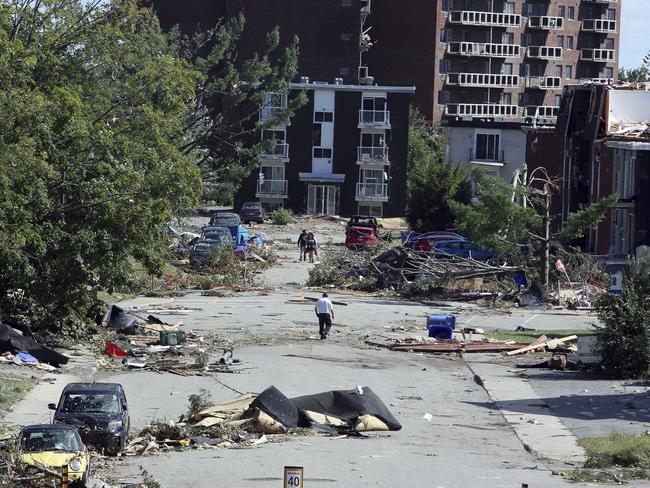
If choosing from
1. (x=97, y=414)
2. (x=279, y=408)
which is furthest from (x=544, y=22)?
(x=97, y=414)

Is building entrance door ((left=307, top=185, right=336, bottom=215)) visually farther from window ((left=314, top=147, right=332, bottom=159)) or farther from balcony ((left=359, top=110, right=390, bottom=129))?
balcony ((left=359, top=110, right=390, bottom=129))

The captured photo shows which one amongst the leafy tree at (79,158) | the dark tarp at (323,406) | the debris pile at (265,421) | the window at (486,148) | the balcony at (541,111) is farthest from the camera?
the balcony at (541,111)

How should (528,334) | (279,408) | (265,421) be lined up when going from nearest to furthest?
(265,421)
(279,408)
(528,334)

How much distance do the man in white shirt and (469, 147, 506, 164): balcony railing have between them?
48.7 meters

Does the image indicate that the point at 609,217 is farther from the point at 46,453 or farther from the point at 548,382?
the point at 46,453

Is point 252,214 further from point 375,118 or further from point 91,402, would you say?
point 91,402

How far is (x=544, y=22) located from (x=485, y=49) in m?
7.35

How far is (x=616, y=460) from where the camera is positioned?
795 inches

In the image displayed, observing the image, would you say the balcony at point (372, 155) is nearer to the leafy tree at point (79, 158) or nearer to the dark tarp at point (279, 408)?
the leafy tree at point (79, 158)

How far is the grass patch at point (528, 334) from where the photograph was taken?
36.0 meters

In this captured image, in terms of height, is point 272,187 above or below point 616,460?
above

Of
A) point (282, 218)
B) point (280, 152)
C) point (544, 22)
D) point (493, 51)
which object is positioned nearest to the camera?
point (282, 218)

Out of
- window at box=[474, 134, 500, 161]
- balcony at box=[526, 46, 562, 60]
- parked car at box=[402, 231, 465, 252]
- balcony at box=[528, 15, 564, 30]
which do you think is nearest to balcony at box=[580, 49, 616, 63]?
balcony at box=[526, 46, 562, 60]

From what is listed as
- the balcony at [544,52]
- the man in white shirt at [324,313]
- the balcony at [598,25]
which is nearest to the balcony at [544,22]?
the balcony at [544,52]
